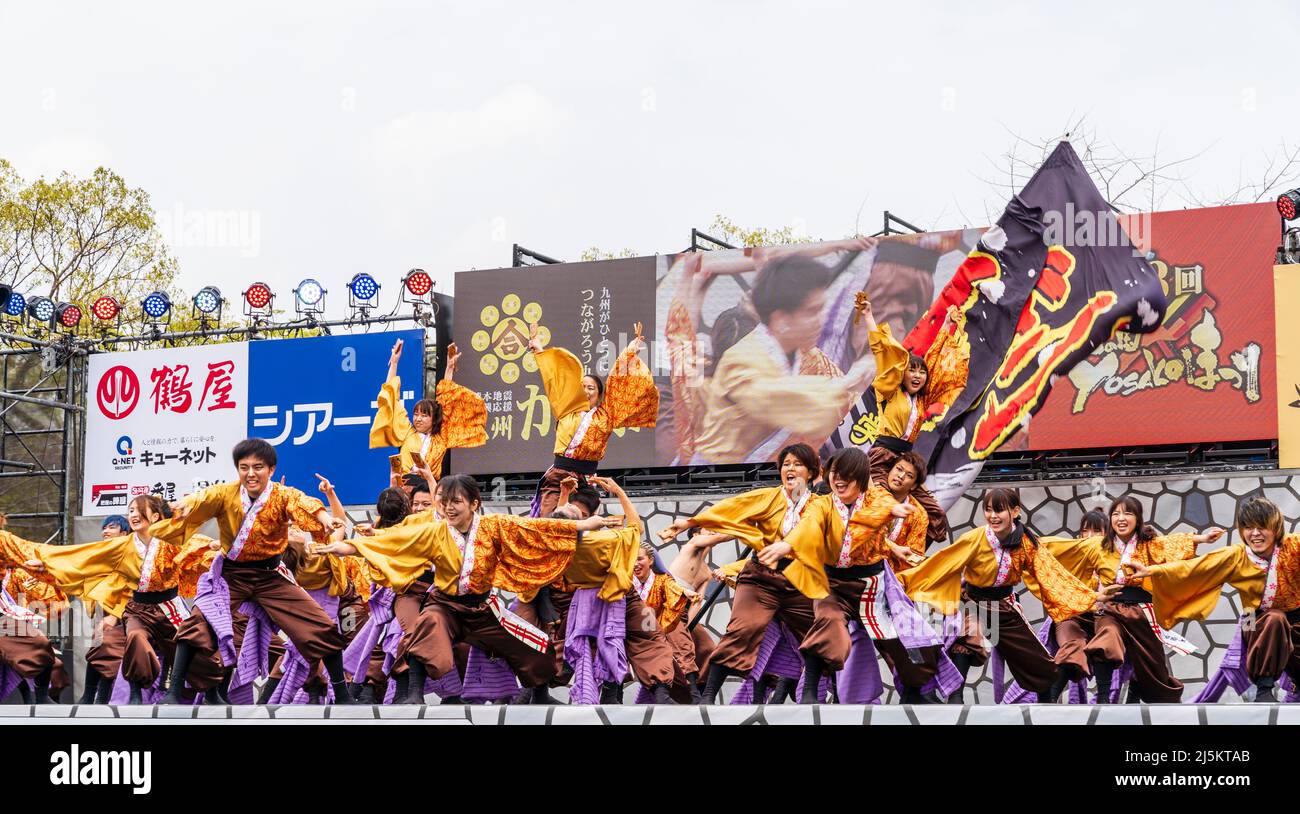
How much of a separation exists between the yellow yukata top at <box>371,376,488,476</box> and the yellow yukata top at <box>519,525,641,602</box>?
320 centimetres

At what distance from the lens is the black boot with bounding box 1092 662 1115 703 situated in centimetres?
766

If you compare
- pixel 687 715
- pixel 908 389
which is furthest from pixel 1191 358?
pixel 687 715

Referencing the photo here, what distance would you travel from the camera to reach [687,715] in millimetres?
4570

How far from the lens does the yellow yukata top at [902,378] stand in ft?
28.3

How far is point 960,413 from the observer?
9805mm

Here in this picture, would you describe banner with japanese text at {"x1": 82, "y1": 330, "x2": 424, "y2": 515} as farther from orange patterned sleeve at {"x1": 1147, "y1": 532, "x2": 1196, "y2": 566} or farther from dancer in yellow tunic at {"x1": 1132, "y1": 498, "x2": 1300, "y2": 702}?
dancer in yellow tunic at {"x1": 1132, "y1": 498, "x2": 1300, "y2": 702}

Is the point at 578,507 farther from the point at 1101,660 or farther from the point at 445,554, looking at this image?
the point at 1101,660

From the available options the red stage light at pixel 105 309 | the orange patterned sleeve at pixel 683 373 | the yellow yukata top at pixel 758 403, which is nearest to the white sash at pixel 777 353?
the yellow yukata top at pixel 758 403

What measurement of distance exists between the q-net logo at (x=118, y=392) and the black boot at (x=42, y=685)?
4.73 meters

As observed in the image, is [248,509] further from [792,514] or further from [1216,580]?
[1216,580]

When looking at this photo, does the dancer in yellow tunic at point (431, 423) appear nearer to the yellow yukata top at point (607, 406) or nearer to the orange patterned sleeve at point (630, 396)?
the yellow yukata top at point (607, 406)

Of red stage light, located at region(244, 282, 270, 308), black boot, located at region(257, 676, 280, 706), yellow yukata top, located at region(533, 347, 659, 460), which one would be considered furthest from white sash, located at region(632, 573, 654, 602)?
red stage light, located at region(244, 282, 270, 308)
